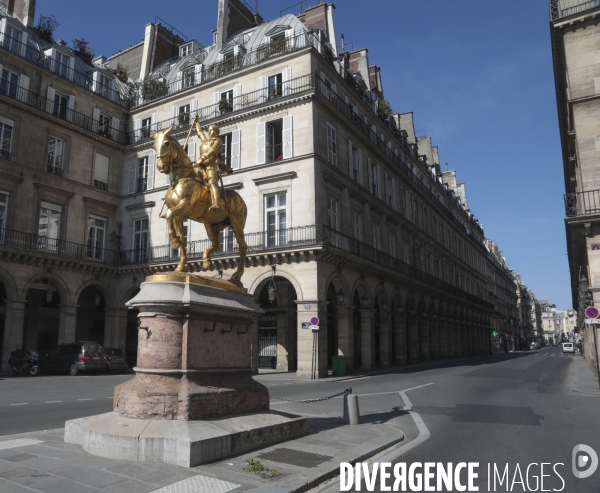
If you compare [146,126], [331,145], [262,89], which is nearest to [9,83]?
[146,126]

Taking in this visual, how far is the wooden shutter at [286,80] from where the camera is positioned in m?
26.1

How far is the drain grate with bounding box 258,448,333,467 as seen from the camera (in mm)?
6071

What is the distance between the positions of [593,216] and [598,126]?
4741 mm

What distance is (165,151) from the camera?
25.7ft

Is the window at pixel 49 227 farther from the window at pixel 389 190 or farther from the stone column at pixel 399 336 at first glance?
the stone column at pixel 399 336

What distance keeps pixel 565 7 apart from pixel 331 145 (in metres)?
12.7

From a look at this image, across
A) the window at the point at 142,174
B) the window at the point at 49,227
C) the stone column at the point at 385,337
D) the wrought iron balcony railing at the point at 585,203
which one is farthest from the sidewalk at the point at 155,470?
the window at the point at 142,174

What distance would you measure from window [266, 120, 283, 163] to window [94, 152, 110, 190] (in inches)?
462

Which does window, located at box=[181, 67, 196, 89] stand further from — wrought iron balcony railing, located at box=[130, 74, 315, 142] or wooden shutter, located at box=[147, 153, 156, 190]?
wooden shutter, located at box=[147, 153, 156, 190]

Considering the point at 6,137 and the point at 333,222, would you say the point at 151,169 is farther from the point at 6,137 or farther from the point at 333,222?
A: the point at 333,222

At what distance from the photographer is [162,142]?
7.83 metres

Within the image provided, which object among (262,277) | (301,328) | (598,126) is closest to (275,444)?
(301,328)

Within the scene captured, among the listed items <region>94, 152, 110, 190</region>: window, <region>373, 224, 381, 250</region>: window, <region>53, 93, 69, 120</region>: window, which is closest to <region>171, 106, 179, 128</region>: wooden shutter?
<region>94, 152, 110, 190</region>: window

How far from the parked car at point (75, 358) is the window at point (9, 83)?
45.1 ft
